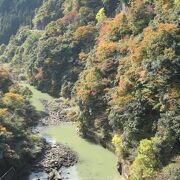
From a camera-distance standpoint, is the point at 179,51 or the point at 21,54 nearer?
the point at 179,51

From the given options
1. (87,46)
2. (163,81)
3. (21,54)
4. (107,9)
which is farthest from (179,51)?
(21,54)

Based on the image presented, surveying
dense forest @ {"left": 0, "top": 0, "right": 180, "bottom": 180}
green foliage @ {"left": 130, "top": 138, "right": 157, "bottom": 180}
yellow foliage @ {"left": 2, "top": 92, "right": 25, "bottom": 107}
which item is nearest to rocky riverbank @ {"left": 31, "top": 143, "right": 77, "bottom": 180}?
dense forest @ {"left": 0, "top": 0, "right": 180, "bottom": 180}

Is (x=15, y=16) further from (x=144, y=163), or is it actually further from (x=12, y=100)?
(x=144, y=163)

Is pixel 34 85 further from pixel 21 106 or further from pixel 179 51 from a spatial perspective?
pixel 179 51

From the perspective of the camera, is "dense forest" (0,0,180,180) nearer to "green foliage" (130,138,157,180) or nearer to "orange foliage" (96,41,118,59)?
"orange foliage" (96,41,118,59)

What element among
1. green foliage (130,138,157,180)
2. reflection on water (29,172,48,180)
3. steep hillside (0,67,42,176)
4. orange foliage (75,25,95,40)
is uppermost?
orange foliage (75,25,95,40)

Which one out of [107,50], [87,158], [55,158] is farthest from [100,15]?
[55,158]

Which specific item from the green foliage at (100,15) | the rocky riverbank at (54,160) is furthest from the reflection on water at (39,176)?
the green foliage at (100,15)
